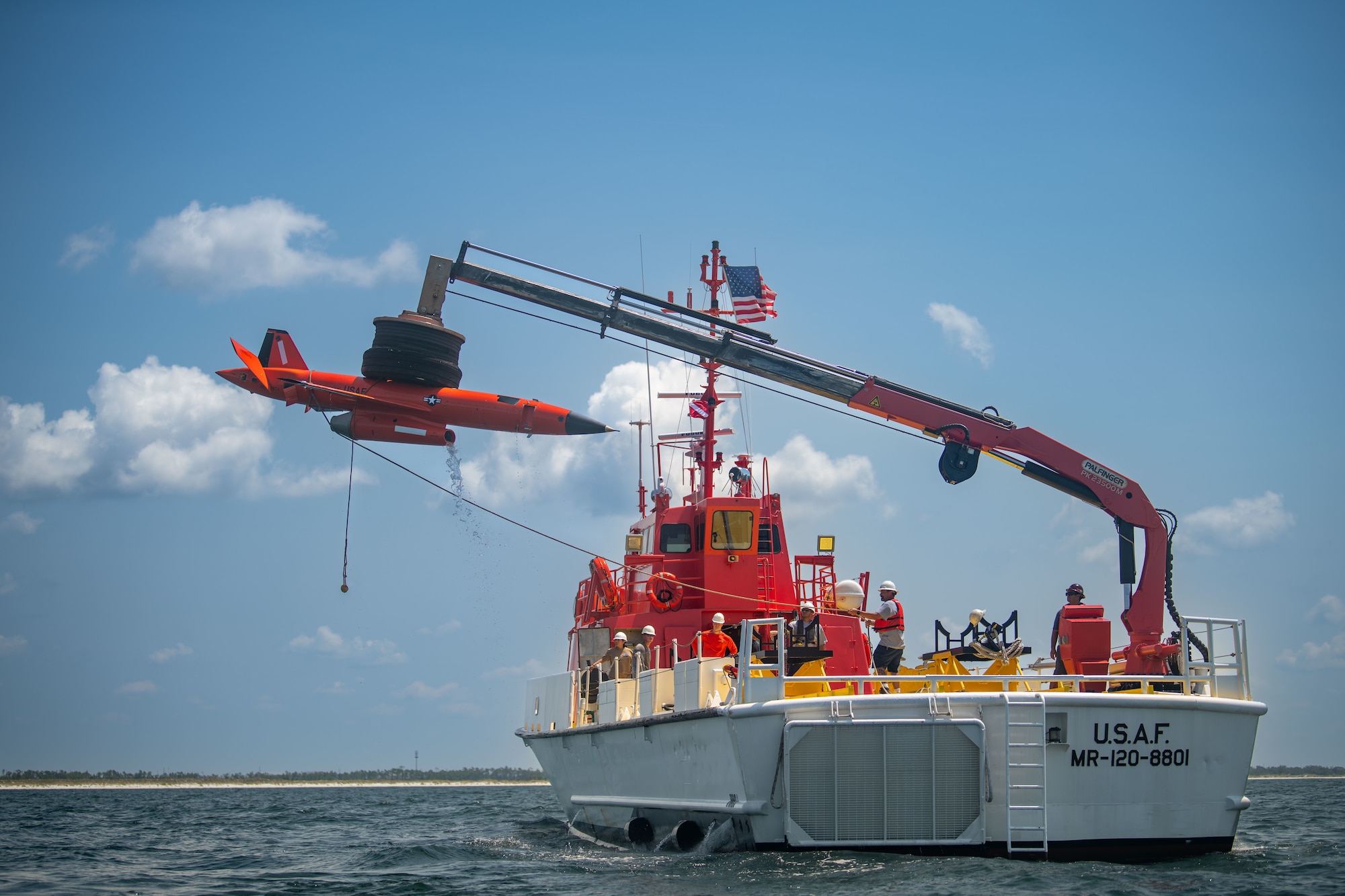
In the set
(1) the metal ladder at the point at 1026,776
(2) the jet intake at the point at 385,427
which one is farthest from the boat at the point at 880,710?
(2) the jet intake at the point at 385,427

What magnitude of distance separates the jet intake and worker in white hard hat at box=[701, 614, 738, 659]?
7.27 meters

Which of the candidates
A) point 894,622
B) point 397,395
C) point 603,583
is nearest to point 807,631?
point 894,622

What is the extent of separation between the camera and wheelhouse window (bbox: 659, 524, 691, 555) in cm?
2027

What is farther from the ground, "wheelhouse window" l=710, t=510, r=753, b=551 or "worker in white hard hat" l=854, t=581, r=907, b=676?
"wheelhouse window" l=710, t=510, r=753, b=551

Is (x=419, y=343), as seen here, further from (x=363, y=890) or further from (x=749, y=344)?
(x=363, y=890)

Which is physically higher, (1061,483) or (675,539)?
(1061,483)

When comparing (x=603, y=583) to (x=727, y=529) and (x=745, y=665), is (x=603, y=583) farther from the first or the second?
(x=745, y=665)

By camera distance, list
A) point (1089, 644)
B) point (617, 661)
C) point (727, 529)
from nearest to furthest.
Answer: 1. point (1089, 644)
2. point (617, 661)
3. point (727, 529)

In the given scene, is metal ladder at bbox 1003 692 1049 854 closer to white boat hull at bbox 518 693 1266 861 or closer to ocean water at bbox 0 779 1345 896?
white boat hull at bbox 518 693 1266 861

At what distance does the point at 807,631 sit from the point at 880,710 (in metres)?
2.36

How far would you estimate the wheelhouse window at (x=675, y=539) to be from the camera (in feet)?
66.5

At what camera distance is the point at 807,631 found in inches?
586

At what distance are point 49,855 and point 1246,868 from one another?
59.4 feet

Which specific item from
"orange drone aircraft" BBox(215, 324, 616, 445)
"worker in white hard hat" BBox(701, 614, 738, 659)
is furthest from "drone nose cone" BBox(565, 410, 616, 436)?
"worker in white hard hat" BBox(701, 614, 738, 659)
